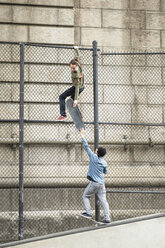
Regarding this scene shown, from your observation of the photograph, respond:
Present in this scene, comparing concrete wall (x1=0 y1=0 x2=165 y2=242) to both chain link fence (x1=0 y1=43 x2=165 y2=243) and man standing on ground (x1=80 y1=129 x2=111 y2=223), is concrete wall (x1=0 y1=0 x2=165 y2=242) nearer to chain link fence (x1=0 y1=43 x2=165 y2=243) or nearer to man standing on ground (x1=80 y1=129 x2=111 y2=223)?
chain link fence (x1=0 y1=43 x2=165 y2=243)

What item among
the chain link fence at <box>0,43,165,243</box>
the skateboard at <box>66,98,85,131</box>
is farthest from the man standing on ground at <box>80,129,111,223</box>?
the chain link fence at <box>0,43,165,243</box>

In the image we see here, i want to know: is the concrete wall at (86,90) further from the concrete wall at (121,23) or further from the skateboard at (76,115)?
the skateboard at (76,115)

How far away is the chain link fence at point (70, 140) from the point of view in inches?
374

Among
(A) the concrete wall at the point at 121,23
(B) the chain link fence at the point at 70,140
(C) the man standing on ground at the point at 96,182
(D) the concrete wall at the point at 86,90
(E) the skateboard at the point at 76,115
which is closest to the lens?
(C) the man standing on ground at the point at 96,182

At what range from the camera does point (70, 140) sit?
10.0 m

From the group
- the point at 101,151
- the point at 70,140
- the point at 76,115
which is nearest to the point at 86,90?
the point at 70,140

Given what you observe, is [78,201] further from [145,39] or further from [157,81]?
[145,39]

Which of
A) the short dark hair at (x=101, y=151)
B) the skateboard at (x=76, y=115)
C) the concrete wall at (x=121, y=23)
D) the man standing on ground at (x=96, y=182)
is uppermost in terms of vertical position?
the concrete wall at (x=121, y=23)

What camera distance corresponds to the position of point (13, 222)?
9.09m

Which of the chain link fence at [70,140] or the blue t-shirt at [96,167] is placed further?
the chain link fence at [70,140]

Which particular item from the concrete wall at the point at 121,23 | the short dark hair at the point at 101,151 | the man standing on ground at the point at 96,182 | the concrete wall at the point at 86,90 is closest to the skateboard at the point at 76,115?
the man standing on ground at the point at 96,182

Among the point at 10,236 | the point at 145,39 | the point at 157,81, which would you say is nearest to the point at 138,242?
the point at 10,236

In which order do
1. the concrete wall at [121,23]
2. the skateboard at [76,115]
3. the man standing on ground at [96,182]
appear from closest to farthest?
1. the man standing on ground at [96,182]
2. the skateboard at [76,115]
3. the concrete wall at [121,23]

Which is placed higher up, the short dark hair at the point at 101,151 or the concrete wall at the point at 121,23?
the concrete wall at the point at 121,23
